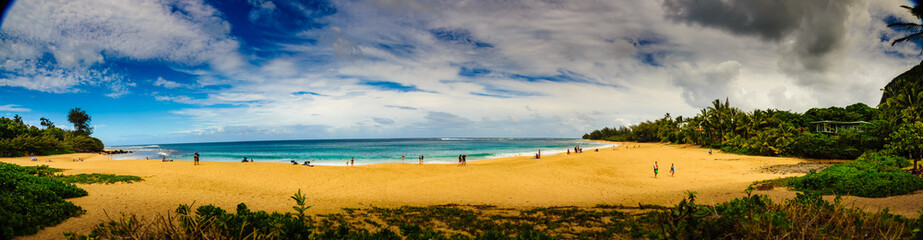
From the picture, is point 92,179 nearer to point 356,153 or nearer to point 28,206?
point 28,206

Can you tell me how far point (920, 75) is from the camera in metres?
36.2

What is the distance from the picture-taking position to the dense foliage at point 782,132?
30.3m

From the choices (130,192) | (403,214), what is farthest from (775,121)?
(130,192)

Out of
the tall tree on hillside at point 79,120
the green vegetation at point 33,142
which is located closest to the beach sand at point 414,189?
the green vegetation at point 33,142

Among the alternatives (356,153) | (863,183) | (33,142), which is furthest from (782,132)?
(33,142)

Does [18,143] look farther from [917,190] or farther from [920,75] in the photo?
[920,75]

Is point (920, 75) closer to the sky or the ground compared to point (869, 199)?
closer to the sky

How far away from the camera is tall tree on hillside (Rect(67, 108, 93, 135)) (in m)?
76.4

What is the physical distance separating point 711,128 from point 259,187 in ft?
214

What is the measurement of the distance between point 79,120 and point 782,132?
421 ft

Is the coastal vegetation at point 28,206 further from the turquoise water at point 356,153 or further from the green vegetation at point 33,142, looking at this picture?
the green vegetation at point 33,142

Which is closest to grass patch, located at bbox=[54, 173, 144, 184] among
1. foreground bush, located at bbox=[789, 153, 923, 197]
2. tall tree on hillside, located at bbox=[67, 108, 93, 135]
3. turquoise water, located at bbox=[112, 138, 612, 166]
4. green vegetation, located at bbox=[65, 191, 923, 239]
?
green vegetation, located at bbox=[65, 191, 923, 239]

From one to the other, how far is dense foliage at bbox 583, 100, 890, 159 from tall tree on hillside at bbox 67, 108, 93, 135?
4959 inches

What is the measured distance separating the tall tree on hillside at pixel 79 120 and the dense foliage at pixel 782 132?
126 meters
